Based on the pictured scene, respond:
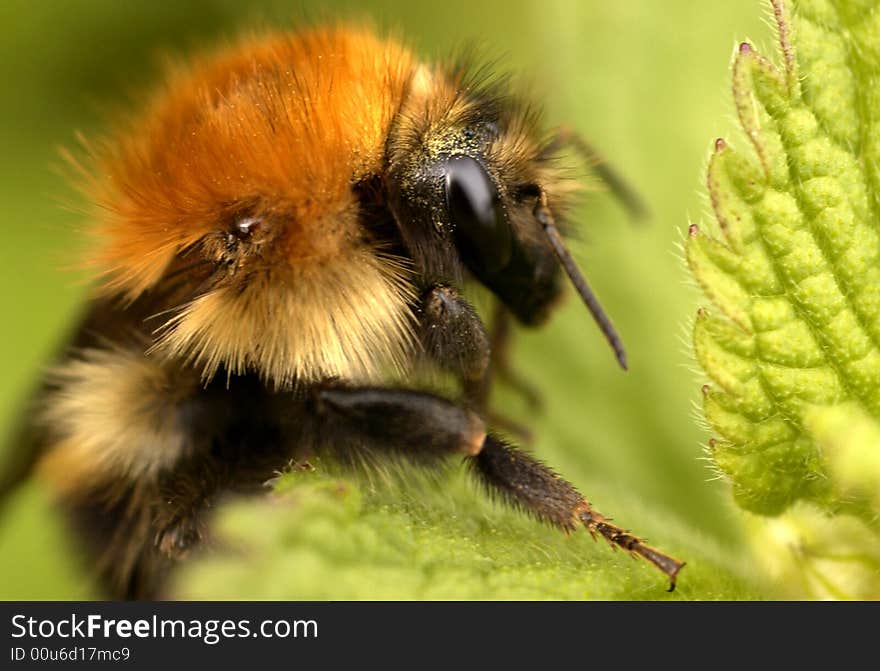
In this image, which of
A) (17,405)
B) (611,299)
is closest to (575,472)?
(611,299)

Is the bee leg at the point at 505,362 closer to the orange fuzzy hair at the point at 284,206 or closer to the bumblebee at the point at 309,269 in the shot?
the bumblebee at the point at 309,269

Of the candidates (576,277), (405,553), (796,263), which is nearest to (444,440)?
(405,553)

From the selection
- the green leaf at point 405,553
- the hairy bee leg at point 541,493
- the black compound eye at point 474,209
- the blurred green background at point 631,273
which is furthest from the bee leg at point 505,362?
the green leaf at point 405,553

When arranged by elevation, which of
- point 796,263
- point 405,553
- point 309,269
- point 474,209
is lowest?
point 405,553

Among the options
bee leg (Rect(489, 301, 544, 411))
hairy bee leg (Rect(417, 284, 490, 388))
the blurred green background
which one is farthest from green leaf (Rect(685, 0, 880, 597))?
the blurred green background

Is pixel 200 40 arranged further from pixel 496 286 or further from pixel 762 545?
pixel 762 545

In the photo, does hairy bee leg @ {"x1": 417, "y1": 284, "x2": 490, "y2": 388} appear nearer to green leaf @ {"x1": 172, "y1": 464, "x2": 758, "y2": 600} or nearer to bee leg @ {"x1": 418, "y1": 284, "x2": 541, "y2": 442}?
bee leg @ {"x1": 418, "y1": 284, "x2": 541, "y2": 442}

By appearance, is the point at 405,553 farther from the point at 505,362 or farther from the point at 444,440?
the point at 505,362
